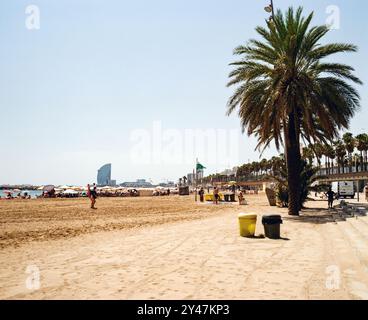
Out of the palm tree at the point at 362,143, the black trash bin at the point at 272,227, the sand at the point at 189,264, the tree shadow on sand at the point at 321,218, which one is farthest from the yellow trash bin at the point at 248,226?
the palm tree at the point at 362,143

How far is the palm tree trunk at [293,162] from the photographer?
61.3ft

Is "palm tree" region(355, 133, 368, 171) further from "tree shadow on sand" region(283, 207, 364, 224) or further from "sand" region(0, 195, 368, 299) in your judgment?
"sand" region(0, 195, 368, 299)

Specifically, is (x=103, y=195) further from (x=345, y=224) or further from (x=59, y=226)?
(x=345, y=224)

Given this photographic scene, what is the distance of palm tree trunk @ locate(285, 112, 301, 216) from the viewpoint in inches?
735

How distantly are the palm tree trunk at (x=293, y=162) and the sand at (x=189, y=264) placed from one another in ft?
16.9

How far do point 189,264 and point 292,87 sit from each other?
12288mm

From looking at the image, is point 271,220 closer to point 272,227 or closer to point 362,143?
point 272,227

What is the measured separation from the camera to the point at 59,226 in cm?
1598

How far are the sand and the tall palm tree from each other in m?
6.24

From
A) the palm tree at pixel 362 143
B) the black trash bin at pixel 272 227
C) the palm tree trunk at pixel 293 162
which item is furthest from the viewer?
the palm tree at pixel 362 143

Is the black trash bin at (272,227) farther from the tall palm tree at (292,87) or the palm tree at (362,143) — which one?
the palm tree at (362,143)

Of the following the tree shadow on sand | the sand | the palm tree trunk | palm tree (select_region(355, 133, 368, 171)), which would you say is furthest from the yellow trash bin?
palm tree (select_region(355, 133, 368, 171))

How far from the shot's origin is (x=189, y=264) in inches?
314

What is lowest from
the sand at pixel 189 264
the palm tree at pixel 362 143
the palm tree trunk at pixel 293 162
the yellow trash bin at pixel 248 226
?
the sand at pixel 189 264
